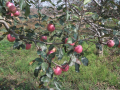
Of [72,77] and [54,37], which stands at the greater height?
[54,37]

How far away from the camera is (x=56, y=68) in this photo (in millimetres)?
918

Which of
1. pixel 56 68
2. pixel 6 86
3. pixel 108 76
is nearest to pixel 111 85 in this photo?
pixel 108 76

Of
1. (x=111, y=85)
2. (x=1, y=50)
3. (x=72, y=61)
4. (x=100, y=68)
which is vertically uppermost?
(x=72, y=61)

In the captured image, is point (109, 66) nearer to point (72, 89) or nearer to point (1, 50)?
point (72, 89)

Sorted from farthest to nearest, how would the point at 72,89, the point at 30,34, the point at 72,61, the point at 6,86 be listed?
1. the point at 6,86
2. the point at 72,89
3. the point at 30,34
4. the point at 72,61

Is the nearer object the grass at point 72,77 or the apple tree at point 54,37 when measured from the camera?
the apple tree at point 54,37

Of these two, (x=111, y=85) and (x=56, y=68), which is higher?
(x=56, y=68)

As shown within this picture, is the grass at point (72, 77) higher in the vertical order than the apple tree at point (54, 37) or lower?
lower

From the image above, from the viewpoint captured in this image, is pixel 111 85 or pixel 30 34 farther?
pixel 111 85

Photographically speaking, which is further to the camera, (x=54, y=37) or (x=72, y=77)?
(x=72, y=77)

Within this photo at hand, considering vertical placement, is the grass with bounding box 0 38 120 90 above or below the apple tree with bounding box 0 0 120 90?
below

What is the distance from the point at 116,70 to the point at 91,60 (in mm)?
559

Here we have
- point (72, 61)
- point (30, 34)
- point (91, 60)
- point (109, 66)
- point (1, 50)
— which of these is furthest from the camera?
point (1, 50)

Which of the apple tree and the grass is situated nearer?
the apple tree
